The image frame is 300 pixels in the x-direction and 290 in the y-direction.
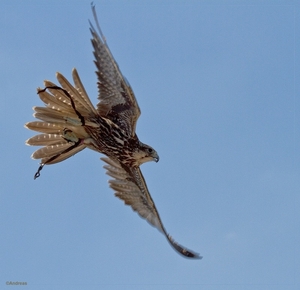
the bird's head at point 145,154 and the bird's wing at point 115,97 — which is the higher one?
the bird's wing at point 115,97

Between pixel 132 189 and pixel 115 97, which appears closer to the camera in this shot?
pixel 115 97

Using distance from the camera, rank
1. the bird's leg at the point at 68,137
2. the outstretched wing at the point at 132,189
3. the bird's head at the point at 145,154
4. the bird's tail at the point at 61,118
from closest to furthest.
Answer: the bird's leg at the point at 68,137 → the bird's tail at the point at 61,118 → the bird's head at the point at 145,154 → the outstretched wing at the point at 132,189

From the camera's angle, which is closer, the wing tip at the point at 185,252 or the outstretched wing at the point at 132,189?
the wing tip at the point at 185,252

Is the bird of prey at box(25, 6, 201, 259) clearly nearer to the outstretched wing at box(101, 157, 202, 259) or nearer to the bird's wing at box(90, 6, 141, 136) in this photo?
the bird's wing at box(90, 6, 141, 136)

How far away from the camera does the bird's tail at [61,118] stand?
10.5 meters

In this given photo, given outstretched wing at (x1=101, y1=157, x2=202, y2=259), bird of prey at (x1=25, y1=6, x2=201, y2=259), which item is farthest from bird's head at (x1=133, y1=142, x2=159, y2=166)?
outstretched wing at (x1=101, y1=157, x2=202, y2=259)

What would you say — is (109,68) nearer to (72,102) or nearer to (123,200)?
(72,102)

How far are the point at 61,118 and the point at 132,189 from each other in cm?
255

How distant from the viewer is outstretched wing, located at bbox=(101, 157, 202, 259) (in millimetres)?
12320

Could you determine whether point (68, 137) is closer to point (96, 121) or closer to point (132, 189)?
point (96, 121)

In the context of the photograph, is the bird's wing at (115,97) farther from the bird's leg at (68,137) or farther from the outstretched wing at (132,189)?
the outstretched wing at (132,189)

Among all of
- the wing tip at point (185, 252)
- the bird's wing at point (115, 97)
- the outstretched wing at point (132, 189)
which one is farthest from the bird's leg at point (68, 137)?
the wing tip at point (185, 252)

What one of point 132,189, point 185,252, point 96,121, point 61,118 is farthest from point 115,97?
point 185,252

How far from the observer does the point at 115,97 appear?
36.3 ft
